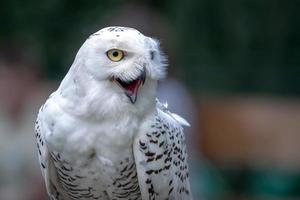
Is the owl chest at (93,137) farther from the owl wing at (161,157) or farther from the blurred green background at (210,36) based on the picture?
the blurred green background at (210,36)

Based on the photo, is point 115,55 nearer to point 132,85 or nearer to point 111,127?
point 132,85

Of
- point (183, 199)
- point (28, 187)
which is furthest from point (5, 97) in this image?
point (183, 199)

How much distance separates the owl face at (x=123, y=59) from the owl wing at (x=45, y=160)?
1.14ft

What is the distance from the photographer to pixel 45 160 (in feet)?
14.5

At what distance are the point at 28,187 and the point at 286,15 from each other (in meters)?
5.43

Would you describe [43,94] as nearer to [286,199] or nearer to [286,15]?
[286,199]

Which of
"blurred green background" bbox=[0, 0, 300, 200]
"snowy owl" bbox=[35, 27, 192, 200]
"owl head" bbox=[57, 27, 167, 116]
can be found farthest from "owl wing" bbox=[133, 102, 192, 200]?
"blurred green background" bbox=[0, 0, 300, 200]

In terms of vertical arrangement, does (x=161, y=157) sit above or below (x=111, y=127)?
below

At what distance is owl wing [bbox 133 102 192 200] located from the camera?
4309 millimetres

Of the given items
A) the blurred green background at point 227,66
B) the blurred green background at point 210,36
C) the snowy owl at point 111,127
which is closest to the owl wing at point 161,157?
the snowy owl at point 111,127

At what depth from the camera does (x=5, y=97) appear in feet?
25.3

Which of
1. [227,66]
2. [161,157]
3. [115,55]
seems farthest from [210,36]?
[115,55]

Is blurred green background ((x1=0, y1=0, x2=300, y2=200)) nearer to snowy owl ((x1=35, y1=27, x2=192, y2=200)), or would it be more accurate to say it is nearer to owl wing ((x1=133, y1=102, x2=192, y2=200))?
owl wing ((x1=133, y1=102, x2=192, y2=200))

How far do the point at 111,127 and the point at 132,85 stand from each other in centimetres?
20
